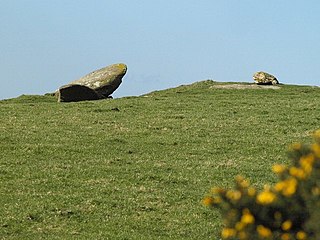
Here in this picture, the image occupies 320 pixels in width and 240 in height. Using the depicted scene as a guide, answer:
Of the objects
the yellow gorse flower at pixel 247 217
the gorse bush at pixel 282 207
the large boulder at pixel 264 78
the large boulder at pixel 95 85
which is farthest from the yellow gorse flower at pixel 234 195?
the large boulder at pixel 264 78

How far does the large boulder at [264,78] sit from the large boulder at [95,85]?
456 inches

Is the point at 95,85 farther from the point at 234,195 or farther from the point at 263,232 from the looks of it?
the point at 263,232

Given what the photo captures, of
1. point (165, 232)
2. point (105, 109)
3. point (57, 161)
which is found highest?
point (105, 109)

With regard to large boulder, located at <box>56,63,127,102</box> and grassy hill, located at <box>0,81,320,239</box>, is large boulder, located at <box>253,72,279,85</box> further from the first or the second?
large boulder, located at <box>56,63,127,102</box>

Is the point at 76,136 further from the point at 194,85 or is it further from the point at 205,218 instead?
the point at 194,85

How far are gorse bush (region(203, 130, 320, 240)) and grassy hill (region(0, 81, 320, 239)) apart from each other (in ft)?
31.9

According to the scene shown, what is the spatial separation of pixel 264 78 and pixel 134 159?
30.9 metres

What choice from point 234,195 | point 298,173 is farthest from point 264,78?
point 298,173

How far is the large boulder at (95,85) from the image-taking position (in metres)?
47.5

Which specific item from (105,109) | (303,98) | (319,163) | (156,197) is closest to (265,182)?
(156,197)

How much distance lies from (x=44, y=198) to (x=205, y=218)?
17.1ft

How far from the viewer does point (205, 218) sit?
1802 centimetres

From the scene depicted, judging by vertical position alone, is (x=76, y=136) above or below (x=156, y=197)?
above

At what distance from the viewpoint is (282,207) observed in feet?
21.9
